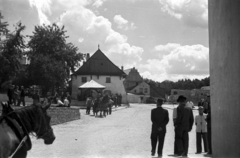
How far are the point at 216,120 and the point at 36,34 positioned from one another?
95.2ft

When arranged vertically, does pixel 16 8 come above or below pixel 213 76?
above

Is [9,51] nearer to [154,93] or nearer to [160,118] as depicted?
[160,118]

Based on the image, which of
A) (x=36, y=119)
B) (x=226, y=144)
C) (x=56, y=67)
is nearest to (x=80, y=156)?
(x=36, y=119)

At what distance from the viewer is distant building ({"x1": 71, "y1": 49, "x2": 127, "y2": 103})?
47.5m

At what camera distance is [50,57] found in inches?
1158

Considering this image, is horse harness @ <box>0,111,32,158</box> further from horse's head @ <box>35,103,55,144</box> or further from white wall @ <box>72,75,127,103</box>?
white wall @ <box>72,75,127,103</box>

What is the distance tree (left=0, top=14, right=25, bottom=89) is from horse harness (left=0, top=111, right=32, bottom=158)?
1486 cm

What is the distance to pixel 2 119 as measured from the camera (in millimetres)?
4219

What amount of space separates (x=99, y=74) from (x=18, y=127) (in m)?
43.6

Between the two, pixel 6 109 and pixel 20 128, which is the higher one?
pixel 6 109

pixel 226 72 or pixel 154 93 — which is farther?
pixel 154 93

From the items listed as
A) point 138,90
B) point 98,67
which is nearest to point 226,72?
point 98,67

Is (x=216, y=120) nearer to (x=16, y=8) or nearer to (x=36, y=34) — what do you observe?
(x=16, y=8)

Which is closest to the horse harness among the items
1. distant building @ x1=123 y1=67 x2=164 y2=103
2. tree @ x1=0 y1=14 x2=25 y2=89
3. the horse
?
the horse
